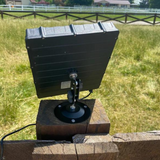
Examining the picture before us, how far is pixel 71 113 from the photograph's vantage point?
4.16 feet

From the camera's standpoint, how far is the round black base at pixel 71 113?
122 centimetres

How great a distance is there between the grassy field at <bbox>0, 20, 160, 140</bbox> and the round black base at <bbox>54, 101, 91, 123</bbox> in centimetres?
123

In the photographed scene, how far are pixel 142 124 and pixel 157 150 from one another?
1.54 meters

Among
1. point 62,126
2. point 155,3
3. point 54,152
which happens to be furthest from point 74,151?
point 155,3

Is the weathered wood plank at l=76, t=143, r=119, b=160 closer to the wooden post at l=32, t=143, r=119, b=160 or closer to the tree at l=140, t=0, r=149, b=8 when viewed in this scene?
the wooden post at l=32, t=143, r=119, b=160

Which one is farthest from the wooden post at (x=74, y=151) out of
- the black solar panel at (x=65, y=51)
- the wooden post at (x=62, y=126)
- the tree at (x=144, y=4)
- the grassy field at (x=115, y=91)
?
the tree at (x=144, y=4)

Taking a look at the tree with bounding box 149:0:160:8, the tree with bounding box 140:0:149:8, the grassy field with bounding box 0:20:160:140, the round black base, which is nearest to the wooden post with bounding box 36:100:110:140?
→ the round black base

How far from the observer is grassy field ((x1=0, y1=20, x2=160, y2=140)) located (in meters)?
2.61

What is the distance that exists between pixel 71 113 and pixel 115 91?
246 centimetres

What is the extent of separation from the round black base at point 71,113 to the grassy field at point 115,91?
1.23 meters

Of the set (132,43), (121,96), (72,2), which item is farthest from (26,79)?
(72,2)

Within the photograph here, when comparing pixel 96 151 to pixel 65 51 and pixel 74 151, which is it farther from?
pixel 65 51

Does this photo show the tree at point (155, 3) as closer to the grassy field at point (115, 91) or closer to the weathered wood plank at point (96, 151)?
the grassy field at point (115, 91)

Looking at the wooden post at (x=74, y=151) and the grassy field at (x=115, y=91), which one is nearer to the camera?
the wooden post at (x=74, y=151)
